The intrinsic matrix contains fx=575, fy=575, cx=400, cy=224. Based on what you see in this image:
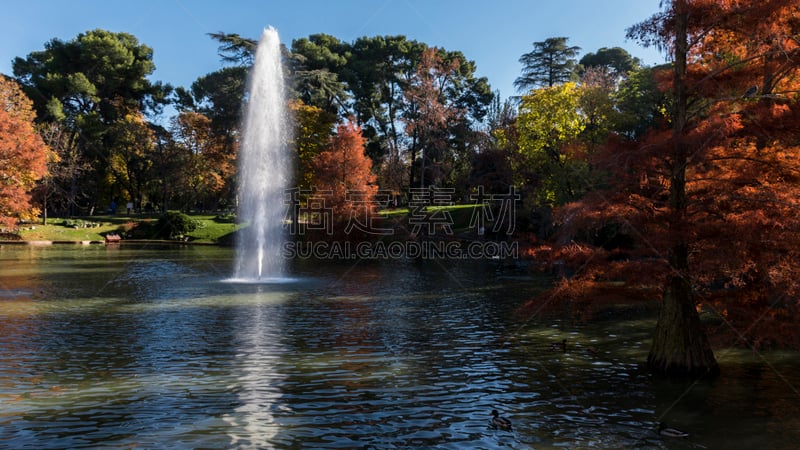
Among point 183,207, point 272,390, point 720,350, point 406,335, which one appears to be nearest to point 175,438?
point 272,390

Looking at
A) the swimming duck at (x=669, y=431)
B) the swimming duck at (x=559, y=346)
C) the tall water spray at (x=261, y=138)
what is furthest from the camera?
the tall water spray at (x=261, y=138)

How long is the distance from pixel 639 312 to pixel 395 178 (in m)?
51.8

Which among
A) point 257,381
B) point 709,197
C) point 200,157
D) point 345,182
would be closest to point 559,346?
point 709,197

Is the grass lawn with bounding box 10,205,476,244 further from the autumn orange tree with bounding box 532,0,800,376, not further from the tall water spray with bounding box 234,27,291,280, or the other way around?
the autumn orange tree with bounding box 532,0,800,376

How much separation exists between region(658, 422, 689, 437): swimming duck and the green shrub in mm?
62933

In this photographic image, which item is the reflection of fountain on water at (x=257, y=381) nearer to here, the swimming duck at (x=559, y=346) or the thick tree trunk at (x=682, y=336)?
the swimming duck at (x=559, y=346)

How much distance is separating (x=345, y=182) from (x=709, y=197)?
42.0 metres

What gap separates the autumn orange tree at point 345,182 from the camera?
53.0 meters

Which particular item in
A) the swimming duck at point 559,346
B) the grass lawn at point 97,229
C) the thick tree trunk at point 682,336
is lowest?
the swimming duck at point 559,346

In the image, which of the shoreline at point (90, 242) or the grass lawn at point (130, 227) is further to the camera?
the grass lawn at point (130, 227)

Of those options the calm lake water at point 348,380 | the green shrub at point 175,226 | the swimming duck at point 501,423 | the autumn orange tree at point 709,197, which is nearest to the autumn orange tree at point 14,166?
the calm lake water at point 348,380

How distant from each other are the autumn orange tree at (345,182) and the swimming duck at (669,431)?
4417 centimetres

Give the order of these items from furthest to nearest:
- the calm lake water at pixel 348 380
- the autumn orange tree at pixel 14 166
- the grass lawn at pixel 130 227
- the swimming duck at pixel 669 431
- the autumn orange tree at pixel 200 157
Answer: the autumn orange tree at pixel 200 157 → the grass lawn at pixel 130 227 → the autumn orange tree at pixel 14 166 → the calm lake water at pixel 348 380 → the swimming duck at pixel 669 431

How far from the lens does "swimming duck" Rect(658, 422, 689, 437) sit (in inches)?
381
